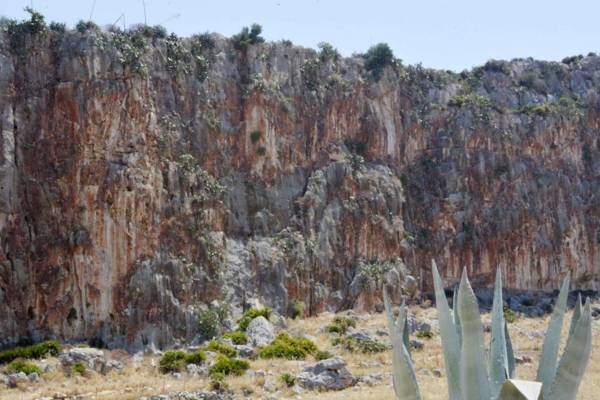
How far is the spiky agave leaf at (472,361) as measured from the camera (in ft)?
20.2

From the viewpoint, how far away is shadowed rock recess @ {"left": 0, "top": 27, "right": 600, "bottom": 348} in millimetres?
26781

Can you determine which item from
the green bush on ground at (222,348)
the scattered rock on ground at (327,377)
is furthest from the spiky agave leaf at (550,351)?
the green bush on ground at (222,348)

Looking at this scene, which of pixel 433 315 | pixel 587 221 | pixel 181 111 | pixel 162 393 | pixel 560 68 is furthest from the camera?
pixel 560 68

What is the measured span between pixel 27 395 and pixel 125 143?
11237 millimetres

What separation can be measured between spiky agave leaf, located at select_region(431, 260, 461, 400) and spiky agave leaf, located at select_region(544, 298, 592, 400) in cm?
94

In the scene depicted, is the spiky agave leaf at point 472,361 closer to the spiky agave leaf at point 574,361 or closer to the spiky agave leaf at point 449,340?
the spiky agave leaf at point 449,340

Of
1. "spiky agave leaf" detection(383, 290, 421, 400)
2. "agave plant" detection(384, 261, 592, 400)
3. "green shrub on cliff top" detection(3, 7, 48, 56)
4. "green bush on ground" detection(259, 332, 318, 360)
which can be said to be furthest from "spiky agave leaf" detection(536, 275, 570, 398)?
"green shrub on cliff top" detection(3, 7, 48, 56)

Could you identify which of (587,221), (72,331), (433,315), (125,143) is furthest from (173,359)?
(587,221)

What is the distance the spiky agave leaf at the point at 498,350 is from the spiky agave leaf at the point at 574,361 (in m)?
0.94

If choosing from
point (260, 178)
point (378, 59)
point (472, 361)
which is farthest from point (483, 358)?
point (378, 59)

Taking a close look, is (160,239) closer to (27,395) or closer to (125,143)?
(125,143)

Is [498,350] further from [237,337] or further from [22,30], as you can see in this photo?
[22,30]

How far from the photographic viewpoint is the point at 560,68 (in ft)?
155

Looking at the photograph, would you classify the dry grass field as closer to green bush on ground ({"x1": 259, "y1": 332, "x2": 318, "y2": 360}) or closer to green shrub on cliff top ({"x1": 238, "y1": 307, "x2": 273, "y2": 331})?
green bush on ground ({"x1": 259, "y1": 332, "x2": 318, "y2": 360})
